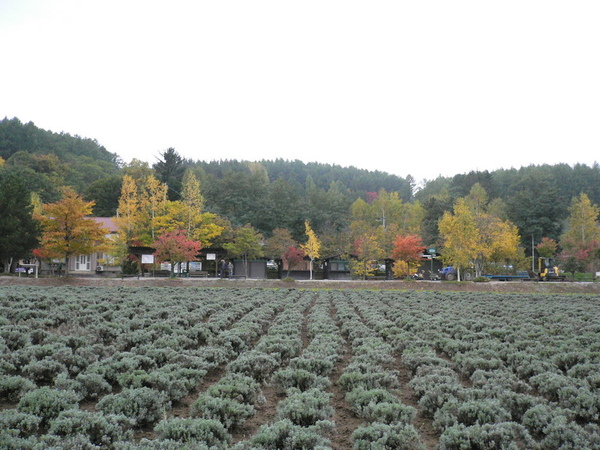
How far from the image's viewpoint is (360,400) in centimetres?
674

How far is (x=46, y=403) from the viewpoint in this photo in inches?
235

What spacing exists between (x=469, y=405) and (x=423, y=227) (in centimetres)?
6400

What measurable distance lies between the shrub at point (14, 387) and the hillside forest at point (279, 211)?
2926 cm

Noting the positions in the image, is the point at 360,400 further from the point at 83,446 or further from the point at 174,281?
the point at 174,281

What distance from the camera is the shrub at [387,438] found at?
17.0 ft

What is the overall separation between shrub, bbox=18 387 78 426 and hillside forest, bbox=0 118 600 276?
Result: 3029 centimetres

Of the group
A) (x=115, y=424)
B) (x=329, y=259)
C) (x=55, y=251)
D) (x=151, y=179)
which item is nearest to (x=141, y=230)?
(x=151, y=179)

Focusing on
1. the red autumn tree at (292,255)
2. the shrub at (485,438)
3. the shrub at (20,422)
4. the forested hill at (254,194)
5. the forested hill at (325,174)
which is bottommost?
the shrub at (485,438)

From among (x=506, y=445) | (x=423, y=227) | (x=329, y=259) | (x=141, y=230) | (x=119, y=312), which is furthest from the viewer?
(x=423, y=227)

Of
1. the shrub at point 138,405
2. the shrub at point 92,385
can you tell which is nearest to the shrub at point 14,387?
the shrub at point 92,385

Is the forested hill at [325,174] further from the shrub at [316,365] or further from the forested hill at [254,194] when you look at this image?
the shrub at [316,365]

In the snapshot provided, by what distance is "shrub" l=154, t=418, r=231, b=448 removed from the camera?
521 centimetres

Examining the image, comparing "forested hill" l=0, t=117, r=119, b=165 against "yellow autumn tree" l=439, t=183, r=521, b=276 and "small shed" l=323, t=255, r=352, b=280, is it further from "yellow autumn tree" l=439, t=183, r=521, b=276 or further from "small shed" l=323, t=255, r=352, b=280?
"yellow autumn tree" l=439, t=183, r=521, b=276

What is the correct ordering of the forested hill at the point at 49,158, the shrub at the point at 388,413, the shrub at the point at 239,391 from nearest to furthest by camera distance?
the shrub at the point at 388,413 → the shrub at the point at 239,391 → the forested hill at the point at 49,158
